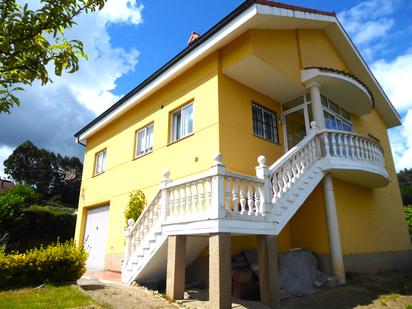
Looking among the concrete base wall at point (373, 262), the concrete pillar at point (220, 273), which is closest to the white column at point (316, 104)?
the concrete base wall at point (373, 262)

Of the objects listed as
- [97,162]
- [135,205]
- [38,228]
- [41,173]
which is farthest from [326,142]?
[41,173]

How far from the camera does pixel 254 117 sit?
10.2 meters

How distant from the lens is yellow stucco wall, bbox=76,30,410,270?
895 cm

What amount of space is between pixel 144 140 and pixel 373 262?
982cm

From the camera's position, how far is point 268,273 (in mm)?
6227

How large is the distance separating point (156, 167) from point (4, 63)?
25.7ft

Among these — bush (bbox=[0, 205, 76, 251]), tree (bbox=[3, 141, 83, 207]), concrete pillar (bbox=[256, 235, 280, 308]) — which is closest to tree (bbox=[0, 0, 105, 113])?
concrete pillar (bbox=[256, 235, 280, 308])

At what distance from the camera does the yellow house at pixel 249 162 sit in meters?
6.51

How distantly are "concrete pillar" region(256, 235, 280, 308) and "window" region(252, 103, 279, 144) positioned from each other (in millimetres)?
4382

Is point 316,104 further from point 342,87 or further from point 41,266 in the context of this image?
point 41,266

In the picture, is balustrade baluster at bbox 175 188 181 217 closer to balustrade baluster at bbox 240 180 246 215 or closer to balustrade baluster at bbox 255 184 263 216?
balustrade baluster at bbox 240 180 246 215

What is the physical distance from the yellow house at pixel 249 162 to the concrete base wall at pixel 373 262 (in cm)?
4

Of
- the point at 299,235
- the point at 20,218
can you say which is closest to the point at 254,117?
the point at 299,235

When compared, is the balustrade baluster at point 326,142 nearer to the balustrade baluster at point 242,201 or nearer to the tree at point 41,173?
the balustrade baluster at point 242,201
